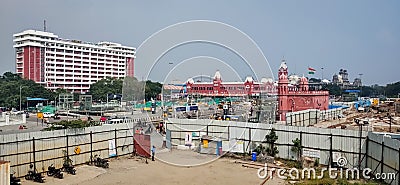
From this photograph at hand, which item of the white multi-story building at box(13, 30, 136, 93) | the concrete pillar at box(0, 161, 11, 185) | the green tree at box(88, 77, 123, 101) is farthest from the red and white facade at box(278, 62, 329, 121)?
the green tree at box(88, 77, 123, 101)

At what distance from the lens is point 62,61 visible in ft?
301

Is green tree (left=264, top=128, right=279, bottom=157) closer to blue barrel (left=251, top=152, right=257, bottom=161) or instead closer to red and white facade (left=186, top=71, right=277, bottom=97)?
blue barrel (left=251, top=152, right=257, bottom=161)

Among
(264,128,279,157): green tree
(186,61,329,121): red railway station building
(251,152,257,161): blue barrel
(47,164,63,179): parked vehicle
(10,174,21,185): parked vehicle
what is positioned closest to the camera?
(10,174,21,185): parked vehicle

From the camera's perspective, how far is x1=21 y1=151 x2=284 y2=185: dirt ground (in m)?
15.2

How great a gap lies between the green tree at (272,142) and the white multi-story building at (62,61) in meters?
59.0

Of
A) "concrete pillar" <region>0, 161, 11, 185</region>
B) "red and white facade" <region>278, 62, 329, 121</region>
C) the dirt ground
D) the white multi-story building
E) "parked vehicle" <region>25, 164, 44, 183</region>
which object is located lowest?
the dirt ground

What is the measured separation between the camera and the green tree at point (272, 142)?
19.5 meters

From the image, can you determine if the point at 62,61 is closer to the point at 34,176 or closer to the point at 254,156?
the point at 34,176

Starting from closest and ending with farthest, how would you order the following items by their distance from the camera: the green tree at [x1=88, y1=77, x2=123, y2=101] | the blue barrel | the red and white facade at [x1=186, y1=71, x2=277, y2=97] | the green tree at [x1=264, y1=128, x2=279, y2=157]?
1. the blue barrel
2. the green tree at [x1=264, y1=128, x2=279, y2=157]
3. the red and white facade at [x1=186, y1=71, x2=277, y2=97]
4. the green tree at [x1=88, y1=77, x2=123, y2=101]

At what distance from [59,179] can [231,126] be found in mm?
10473

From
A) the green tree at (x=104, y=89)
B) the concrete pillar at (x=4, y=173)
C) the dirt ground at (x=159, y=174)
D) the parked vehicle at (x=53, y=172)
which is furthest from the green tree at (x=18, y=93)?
the concrete pillar at (x=4, y=173)

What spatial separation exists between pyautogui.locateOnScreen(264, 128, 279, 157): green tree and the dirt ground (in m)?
2.31

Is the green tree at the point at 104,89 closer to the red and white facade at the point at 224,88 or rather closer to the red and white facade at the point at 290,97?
the red and white facade at the point at 224,88

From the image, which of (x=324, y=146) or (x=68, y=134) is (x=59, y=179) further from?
(x=324, y=146)
